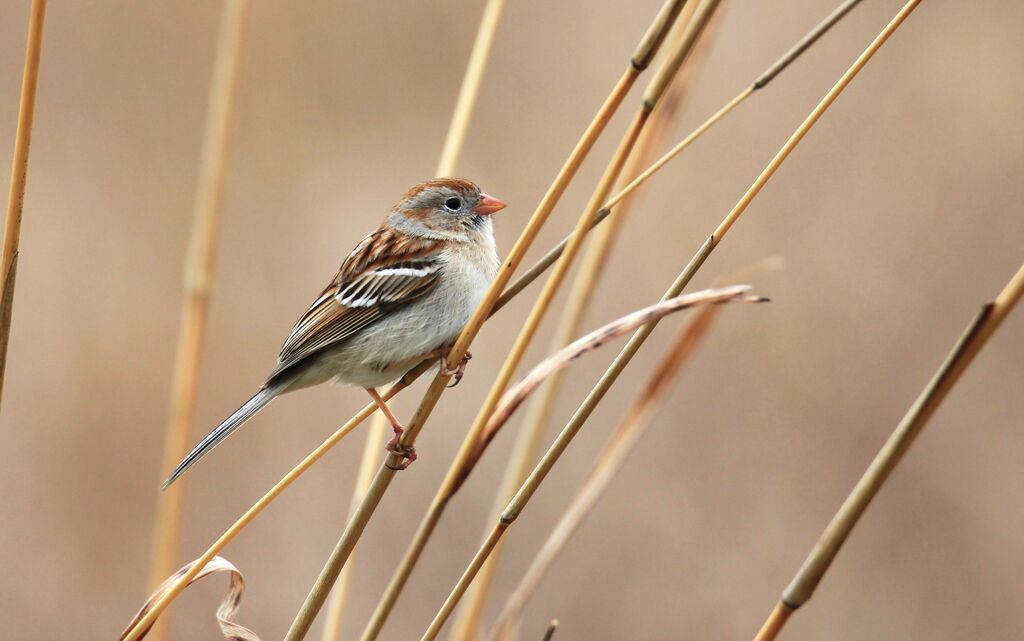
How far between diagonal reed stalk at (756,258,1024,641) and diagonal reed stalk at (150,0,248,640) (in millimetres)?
1240

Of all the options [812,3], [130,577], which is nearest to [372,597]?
[130,577]

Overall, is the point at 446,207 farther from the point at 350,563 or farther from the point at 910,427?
the point at 910,427

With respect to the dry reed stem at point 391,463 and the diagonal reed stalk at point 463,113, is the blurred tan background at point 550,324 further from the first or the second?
the dry reed stem at point 391,463

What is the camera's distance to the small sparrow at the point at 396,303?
8.26 feet

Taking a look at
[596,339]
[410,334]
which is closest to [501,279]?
[596,339]

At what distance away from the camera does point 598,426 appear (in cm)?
442

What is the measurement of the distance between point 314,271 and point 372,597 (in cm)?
134

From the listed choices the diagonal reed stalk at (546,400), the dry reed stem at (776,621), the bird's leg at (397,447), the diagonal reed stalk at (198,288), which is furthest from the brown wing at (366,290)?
the dry reed stem at (776,621)

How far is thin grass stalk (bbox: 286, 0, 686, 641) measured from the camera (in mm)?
1380

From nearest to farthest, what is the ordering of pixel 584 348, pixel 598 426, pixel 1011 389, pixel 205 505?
pixel 584 348, pixel 1011 389, pixel 205 505, pixel 598 426

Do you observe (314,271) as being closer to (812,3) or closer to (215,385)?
(215,385)

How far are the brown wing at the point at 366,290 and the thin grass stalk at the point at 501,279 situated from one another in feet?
2.77

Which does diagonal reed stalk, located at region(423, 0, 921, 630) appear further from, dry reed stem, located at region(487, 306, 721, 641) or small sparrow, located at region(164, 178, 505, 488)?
small sparrow, located at region(164, 178, 505, 488)

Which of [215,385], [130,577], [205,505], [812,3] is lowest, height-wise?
[130,577]
